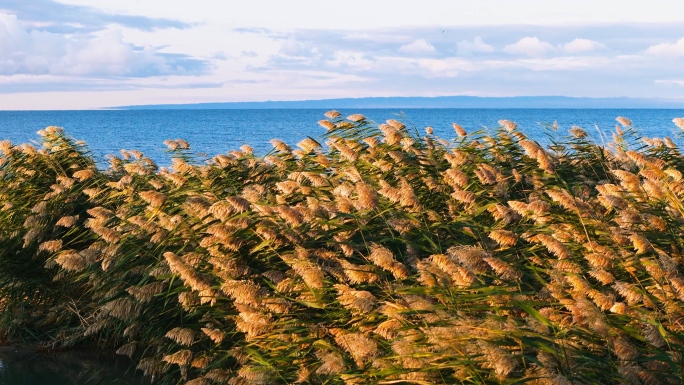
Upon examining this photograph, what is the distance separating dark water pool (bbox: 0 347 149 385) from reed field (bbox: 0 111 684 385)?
205 millimetres

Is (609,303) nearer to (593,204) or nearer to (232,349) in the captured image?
(593,204)

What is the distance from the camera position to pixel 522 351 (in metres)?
5.35

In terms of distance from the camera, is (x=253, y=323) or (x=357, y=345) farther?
(x=253, y=323)

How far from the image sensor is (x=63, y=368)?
941 centimetres

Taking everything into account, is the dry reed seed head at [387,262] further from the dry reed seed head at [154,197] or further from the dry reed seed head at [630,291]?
the dry reed seed head at [154,197]

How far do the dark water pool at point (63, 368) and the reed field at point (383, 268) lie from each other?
0.67 ft

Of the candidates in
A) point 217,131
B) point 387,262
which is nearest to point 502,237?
point 387,262

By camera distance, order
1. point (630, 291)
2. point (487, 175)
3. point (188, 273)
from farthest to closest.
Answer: point (487, 175) < point (188, 273) < point (630, 291)

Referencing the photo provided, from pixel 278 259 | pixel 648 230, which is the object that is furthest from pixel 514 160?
pixel 278 259

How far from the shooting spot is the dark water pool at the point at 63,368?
29.4 feet

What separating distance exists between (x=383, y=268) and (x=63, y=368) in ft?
15.2

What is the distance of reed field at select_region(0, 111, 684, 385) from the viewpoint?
560cm

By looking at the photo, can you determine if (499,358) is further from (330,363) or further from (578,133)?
(578,133)

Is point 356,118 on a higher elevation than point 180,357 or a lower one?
higher
